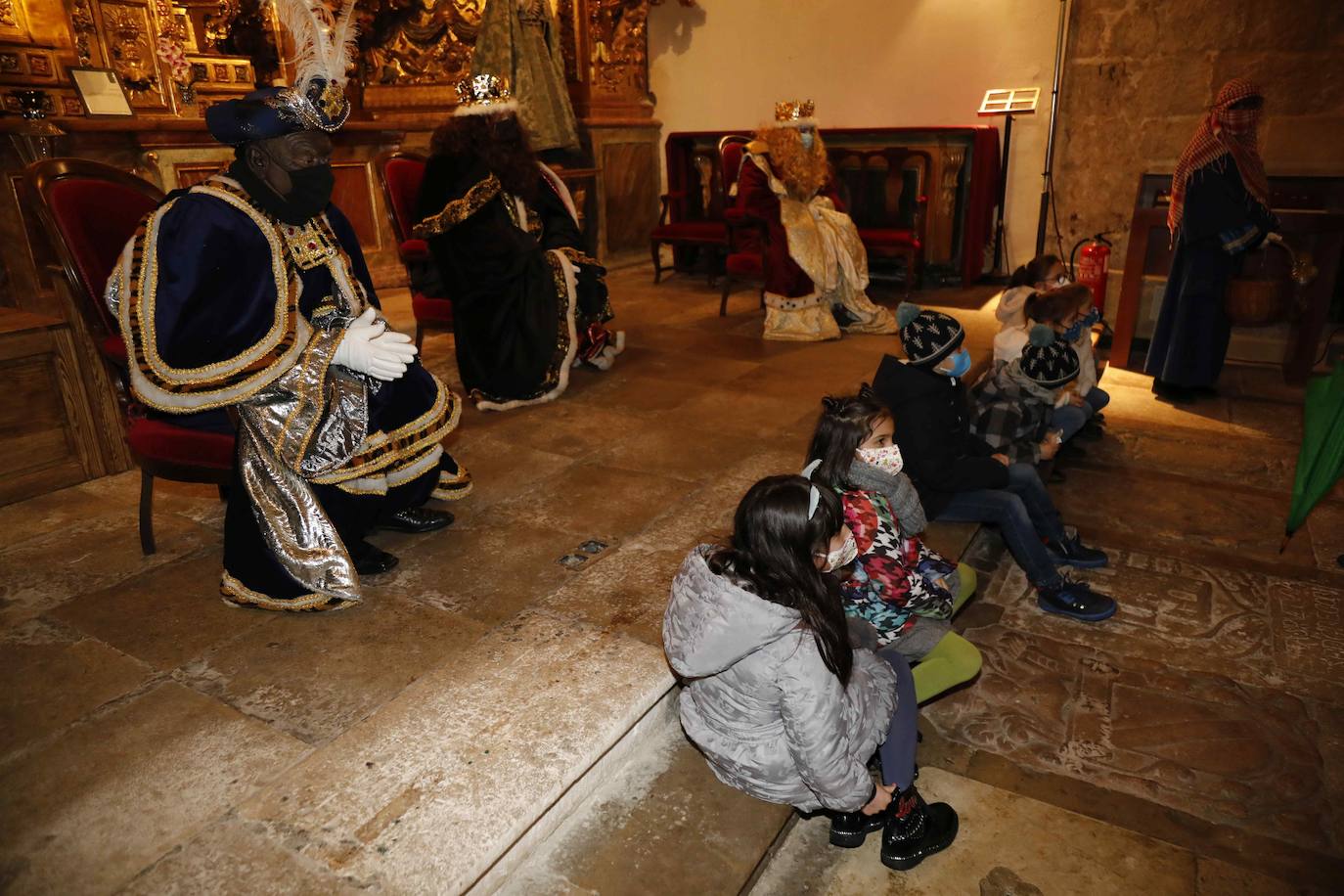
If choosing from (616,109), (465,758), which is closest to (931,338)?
(465,758)

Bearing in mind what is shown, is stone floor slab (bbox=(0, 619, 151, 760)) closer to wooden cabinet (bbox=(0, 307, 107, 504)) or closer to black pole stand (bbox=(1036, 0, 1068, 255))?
wooden cabinet (bbox=(0, 307, 107, 504))

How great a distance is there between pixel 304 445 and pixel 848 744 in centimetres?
167

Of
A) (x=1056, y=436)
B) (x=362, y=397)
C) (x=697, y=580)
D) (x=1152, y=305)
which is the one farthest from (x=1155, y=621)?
(x=1152, y=305)

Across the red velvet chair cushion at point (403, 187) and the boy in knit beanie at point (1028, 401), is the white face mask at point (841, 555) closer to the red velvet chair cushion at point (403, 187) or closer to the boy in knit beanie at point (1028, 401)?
the boy in knit beanie at point (1028, 401)

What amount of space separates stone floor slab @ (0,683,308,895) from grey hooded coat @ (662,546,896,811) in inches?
36.8

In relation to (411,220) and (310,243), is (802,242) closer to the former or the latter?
(411,220)

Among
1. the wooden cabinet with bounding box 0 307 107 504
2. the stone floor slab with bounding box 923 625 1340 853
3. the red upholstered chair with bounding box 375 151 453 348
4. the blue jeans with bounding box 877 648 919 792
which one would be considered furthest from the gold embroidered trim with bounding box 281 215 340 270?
the stone floor slab with bounding box 923 625 1340 853

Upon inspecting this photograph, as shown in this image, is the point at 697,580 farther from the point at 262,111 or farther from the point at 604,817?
the point at 262,111

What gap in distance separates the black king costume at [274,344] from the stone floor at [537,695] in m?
0.22

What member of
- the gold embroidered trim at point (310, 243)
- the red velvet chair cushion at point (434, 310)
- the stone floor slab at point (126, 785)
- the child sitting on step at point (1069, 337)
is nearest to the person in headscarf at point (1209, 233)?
the child sitting on step at point (1069, 337)

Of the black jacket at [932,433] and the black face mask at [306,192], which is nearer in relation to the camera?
the black face mask at [306,192]

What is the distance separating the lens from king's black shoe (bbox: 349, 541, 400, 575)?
2.75 metres

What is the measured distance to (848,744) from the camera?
1820mm

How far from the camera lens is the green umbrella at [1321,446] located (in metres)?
2.48
